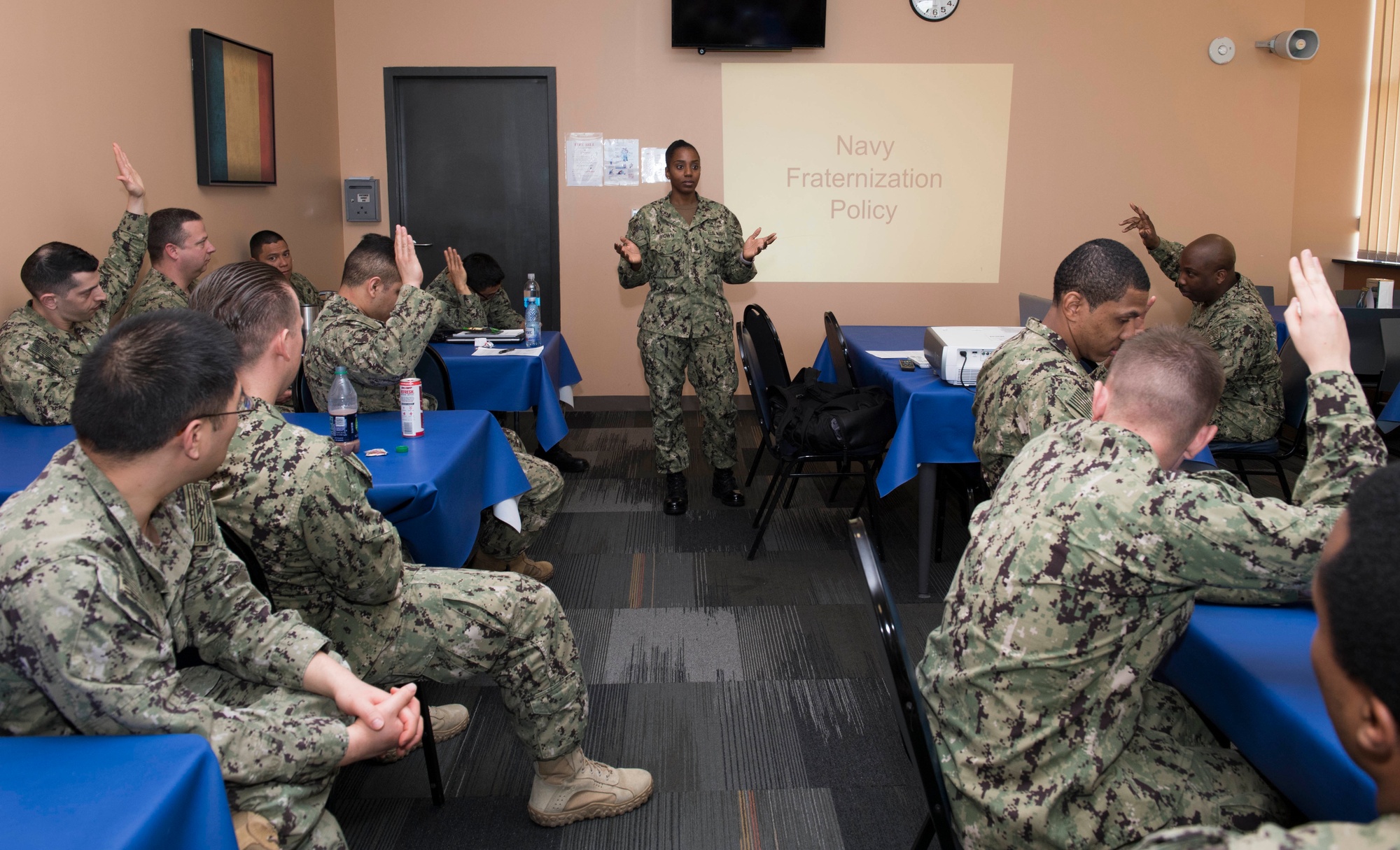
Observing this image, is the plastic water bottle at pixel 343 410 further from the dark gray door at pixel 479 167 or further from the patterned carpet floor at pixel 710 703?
the dark gray door at pixel 479 167

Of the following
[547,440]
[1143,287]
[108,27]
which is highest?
[108,27]

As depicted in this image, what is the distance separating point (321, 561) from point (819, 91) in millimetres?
5125

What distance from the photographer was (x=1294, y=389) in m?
3.67

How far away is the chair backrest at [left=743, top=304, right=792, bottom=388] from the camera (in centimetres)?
386

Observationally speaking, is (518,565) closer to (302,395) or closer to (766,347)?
(302,395)

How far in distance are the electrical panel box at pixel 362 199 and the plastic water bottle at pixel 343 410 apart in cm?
385

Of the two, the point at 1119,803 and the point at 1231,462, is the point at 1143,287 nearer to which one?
the point at 1119,803

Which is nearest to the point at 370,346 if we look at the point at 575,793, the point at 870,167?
the point at 575,793

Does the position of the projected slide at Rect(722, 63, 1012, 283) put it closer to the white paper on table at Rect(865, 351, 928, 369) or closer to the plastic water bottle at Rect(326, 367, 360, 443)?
the white paper on table at Rect(865, 351, 928, 369)

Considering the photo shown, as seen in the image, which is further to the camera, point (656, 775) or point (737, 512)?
point (737, 512)

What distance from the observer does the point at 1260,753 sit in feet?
3.71

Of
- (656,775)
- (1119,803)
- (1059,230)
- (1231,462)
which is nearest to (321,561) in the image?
(656,775)

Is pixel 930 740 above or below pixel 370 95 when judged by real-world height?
below

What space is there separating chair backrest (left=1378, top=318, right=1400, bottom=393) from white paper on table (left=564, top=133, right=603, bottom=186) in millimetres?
4339
